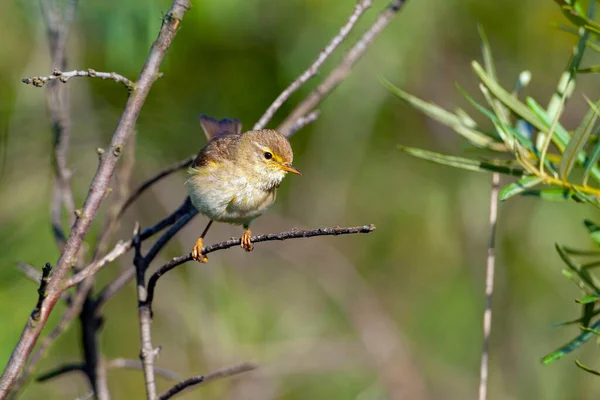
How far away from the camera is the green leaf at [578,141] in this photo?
1641 millimetres

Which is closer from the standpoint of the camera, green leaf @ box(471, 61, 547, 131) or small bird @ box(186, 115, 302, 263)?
green leaf @ box(471, 61, 547, 131)

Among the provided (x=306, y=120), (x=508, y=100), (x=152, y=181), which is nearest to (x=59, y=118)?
(x=152, y=181)

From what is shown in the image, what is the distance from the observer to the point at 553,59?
505cm

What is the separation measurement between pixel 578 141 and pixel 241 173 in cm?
170

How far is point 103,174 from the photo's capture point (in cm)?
174

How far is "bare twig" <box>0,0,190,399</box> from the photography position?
5.57ft

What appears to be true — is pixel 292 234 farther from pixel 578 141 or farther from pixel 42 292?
pixel 578 141

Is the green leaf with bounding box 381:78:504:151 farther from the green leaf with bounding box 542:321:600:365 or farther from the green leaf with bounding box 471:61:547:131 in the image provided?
the green leaf with bounding box 542:321:600:365

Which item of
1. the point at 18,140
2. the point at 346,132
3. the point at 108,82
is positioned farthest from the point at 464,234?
the point at 18,140

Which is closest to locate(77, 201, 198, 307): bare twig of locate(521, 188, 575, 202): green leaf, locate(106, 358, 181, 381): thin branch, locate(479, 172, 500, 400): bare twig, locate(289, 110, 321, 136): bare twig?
locate(106, 358, 181, 381): thin branch

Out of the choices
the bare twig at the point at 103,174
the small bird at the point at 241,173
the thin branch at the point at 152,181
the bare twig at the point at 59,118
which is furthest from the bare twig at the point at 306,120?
the bare twig at the point at 103,174

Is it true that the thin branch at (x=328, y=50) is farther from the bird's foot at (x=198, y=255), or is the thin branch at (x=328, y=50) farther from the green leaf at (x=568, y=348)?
the green leaf at (x=568, y=348)

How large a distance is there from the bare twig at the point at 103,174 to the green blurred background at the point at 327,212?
1.76m

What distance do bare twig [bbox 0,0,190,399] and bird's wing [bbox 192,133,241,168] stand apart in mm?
1426
